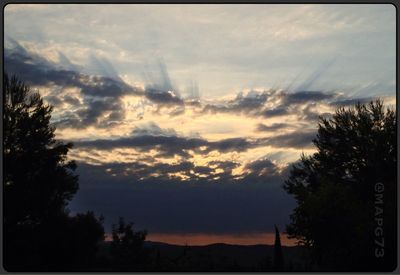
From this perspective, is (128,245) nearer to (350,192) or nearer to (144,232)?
(144,232)

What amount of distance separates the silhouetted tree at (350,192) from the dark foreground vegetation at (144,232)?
7cm

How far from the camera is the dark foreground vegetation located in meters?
28.3

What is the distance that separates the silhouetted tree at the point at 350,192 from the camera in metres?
27.0

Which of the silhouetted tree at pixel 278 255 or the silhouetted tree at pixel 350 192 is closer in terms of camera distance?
the silhouetted tree at pixel 350 192

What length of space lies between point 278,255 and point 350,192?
6.13m

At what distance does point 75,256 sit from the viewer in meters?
31.2

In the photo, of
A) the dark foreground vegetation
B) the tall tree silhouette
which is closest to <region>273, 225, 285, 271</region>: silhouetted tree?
the dark foreground vegetation

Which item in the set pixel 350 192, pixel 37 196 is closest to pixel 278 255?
pixel 350 192

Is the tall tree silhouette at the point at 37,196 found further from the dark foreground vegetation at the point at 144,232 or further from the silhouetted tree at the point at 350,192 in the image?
the silhouetted tree at the point at 350,192

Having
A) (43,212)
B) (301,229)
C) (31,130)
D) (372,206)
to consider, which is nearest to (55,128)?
(31,130)

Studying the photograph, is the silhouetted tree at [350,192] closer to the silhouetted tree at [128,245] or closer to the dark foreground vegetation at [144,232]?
the dark foreground vegetation at [144,232]

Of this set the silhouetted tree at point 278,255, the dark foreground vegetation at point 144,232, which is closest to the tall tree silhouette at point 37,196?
the dark foreground vegetation at point 144,232

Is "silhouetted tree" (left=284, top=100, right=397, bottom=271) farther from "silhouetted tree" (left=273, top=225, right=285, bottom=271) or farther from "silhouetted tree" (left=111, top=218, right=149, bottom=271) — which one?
"silhouetted tree" (left=111, top=218, right=149, bottom=271)

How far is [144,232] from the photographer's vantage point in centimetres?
3909
